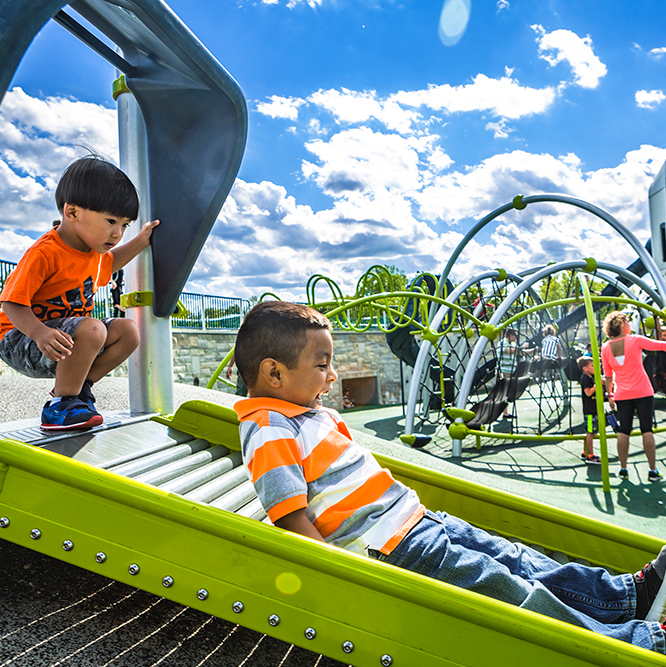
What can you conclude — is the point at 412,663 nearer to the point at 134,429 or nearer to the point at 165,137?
the point at 134,429

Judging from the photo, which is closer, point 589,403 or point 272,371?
point 272,371

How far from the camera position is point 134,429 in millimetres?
2113

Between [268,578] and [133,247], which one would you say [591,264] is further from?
[268,578]

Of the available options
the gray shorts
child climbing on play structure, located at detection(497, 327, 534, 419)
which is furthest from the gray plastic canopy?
child climbing on play structure, located at detection(497, 327, 534, 419)

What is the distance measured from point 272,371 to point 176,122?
156cm

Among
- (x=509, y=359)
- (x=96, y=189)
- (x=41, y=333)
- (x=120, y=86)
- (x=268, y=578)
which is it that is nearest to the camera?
(x=268, y=578)

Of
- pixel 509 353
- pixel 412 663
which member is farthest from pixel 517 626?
pixel 509 353

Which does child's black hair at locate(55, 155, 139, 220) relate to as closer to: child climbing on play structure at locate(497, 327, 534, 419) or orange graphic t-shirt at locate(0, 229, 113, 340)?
orange graphic t-shirt at locate(0, 229, 113, 340)

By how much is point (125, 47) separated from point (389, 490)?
2277 mm

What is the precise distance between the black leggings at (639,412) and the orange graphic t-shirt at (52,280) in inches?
182

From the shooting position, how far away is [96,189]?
187 cm

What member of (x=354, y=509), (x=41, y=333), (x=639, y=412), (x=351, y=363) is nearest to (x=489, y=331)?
(x=639, y=412)

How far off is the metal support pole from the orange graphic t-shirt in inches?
15.6

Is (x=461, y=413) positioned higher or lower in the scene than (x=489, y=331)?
lower
